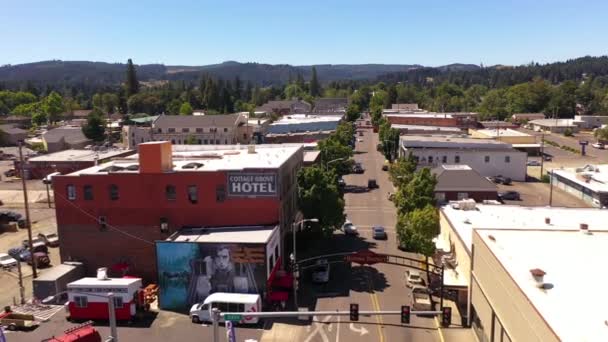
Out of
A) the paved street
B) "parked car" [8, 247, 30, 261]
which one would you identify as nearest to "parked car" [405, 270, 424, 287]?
the paved street

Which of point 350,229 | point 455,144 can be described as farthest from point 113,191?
point 455,144

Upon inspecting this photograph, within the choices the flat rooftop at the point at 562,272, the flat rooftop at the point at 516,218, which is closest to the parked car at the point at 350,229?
the flat rooftop at the point at 516,218

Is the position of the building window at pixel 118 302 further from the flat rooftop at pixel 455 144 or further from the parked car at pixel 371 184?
the flat rooftop at pixel 455 144

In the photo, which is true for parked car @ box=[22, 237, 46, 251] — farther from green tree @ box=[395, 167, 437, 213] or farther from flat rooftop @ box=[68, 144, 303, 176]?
green tree @ box=[395, 167, 437, 213]

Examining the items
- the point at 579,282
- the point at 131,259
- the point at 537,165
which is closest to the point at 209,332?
the point at 131,259

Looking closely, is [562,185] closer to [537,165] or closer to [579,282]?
[537,165]
